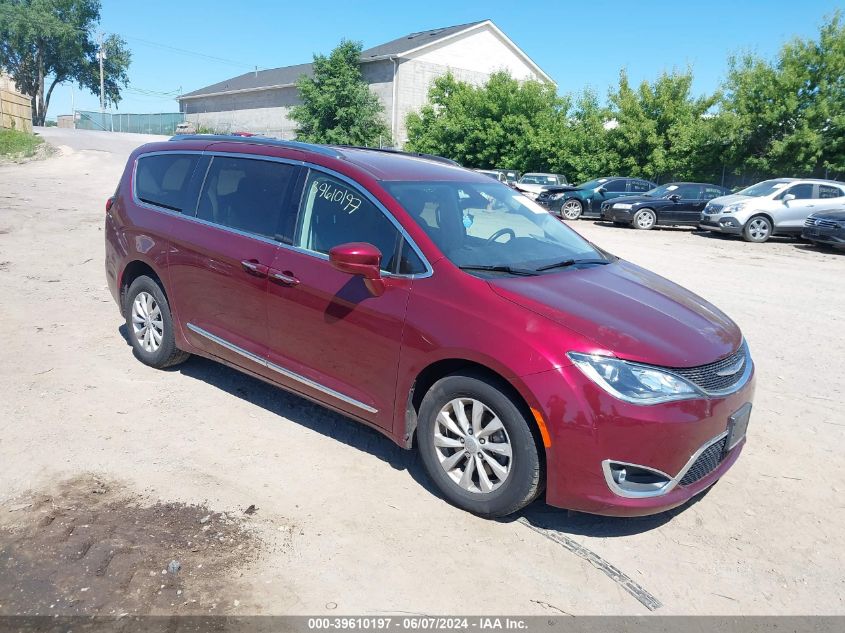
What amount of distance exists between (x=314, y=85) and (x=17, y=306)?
122 feet

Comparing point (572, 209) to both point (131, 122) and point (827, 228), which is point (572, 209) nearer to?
point (827, 228)

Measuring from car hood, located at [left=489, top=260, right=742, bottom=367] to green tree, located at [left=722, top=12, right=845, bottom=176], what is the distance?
25.3 m

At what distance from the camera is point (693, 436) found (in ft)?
10.9

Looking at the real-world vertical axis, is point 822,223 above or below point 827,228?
above

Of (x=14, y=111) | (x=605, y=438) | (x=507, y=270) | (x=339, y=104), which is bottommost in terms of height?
(x=605, y=438)

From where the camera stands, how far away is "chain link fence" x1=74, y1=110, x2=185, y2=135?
66.4 meters

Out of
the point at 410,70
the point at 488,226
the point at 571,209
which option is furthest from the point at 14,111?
the point at 488,226

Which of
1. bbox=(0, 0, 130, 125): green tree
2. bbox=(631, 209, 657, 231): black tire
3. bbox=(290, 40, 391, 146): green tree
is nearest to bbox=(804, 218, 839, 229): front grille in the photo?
bbox=(631, 209, 657, 231): black tire

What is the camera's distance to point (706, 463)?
3.52m

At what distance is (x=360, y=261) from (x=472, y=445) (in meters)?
1.16

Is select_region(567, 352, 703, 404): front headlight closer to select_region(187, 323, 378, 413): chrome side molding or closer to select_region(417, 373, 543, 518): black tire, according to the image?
select_region(417, 373, 543, 518): black tire

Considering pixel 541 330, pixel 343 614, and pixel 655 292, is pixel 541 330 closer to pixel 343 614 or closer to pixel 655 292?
pixel 655 292

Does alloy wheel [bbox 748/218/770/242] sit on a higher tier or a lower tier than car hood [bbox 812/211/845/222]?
lower

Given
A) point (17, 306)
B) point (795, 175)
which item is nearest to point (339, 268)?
point (17, 306)
